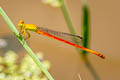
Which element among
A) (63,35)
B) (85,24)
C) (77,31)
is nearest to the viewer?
(63,35)

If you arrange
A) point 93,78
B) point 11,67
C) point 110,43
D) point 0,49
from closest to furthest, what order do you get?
point 11,67
point 0,49
point 93,78
point 110,43

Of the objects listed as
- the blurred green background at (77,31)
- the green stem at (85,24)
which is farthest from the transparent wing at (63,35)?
the blurred green background at (77,31)

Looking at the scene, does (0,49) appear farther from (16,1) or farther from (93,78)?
(93,78)

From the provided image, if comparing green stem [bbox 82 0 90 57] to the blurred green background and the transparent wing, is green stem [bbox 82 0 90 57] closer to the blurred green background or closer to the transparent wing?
the transparent wing

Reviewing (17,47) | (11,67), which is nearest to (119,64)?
(17,47)

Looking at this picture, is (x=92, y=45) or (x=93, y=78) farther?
(x=92, y=45)

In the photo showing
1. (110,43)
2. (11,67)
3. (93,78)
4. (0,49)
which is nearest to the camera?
(11,67)

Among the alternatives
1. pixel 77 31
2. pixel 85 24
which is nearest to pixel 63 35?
pixel 85 24

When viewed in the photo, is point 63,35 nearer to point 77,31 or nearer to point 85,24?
point 85,24

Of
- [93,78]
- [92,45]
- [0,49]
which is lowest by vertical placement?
[93,78]
